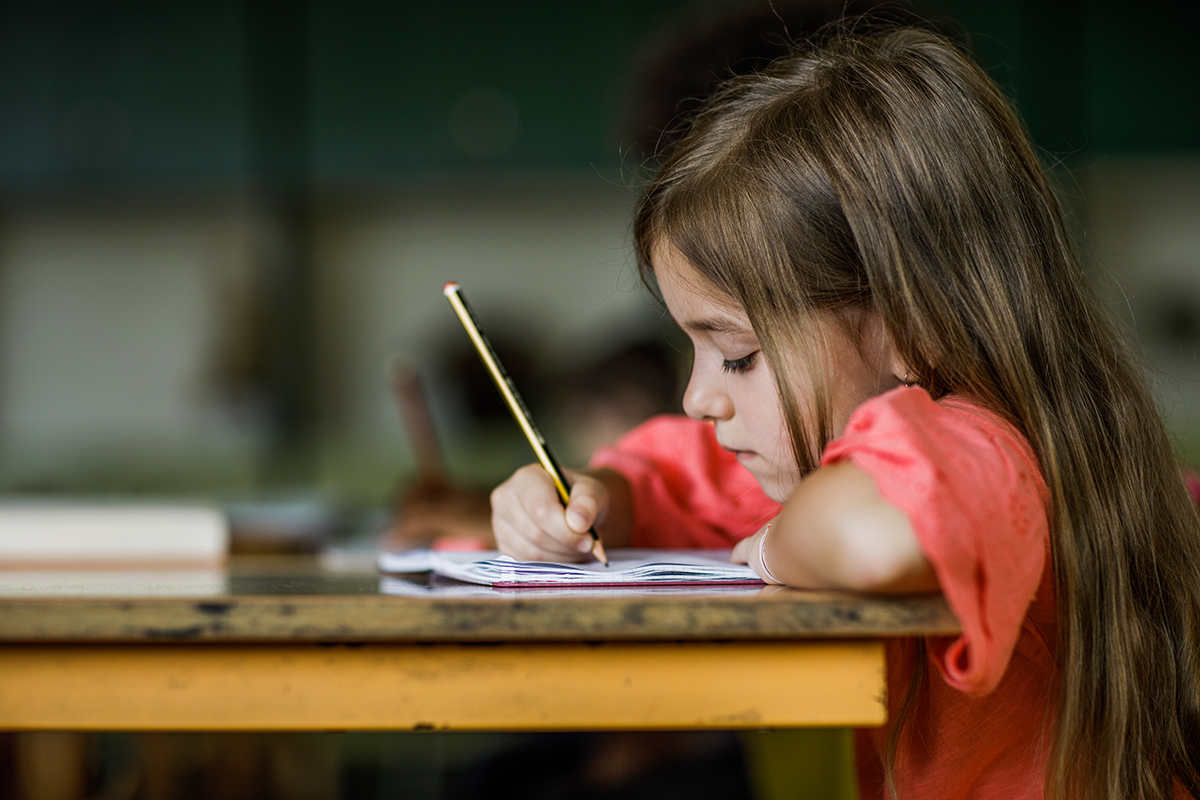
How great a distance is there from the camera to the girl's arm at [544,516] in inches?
26.4

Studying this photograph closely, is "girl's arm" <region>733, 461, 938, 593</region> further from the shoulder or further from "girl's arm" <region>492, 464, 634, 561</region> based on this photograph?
"girl's arm" <region>492, 464, 634, 561</region>

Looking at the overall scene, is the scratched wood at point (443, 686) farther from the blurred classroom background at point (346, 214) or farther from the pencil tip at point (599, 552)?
the blurred classroom background at point (346, 214)

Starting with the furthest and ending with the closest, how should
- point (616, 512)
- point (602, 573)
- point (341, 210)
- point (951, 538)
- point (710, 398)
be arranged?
point (341, 210) < point (616, 512) < point (710, 398) < point (602, 573) < point (951, 538)

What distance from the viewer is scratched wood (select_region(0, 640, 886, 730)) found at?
0.45 meters

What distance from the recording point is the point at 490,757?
1.38 meters

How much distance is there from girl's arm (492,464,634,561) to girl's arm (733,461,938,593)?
7.7 inches

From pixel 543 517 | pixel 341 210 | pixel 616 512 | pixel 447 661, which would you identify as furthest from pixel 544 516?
pixel 341 210

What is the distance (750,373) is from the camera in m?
0.65

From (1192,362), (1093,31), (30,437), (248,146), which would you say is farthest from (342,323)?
(1192,362)

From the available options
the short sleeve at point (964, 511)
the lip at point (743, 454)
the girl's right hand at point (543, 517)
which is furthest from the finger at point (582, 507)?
the short sleeve at point (964, 511)

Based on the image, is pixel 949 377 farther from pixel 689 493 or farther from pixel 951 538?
pixel 689 493

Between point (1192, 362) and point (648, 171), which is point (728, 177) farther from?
point (1192, 362)

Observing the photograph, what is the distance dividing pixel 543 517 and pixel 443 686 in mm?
234

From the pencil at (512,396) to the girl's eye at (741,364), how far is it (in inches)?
5.4
